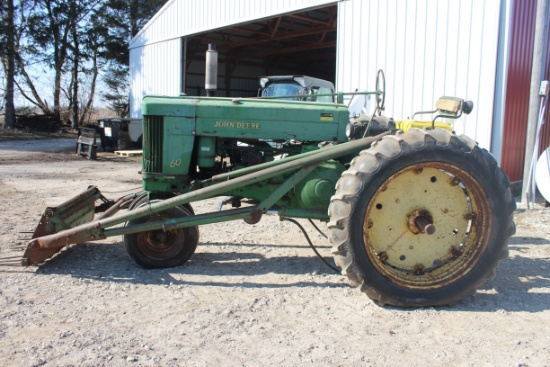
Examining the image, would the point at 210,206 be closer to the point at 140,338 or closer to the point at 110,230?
the point at 110,230

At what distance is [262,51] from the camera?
23766 mm

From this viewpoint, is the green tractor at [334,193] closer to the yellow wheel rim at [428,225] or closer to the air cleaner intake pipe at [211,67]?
the yellow wheel rim at [428,225]

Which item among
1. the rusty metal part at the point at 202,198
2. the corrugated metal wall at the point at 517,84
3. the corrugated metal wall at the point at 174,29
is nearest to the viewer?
the rusty metal part at the point at 202,198

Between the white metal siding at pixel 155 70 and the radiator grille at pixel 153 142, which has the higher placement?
the white metal siding at pixel 155 70

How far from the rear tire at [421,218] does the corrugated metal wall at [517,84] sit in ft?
15.6

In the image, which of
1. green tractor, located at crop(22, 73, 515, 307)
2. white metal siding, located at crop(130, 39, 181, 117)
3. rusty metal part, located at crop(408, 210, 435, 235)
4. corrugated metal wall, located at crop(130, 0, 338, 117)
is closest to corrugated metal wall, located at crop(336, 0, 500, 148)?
corrugated metal wall, located at crop(130, 0, 338, 117)

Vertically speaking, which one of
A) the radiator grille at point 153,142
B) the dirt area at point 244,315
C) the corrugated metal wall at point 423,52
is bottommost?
the dirt area at point 244,315

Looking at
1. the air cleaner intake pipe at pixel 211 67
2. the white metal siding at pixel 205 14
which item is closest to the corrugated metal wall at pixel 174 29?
the white metal siding at pixel 205 14

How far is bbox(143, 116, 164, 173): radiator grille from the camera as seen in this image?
4293 millimetres

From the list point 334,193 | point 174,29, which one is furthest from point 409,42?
point 174,29

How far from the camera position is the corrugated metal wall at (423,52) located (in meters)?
7.59

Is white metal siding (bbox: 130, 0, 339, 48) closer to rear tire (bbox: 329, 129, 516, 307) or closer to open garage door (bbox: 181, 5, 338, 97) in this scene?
open garage door (bbox: 181, 5, 338, 97)

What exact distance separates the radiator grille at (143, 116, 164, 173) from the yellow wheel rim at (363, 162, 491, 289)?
2006 millimetres

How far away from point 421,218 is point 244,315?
1539 mm
